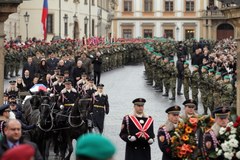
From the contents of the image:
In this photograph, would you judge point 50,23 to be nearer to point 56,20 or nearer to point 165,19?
point 56,20

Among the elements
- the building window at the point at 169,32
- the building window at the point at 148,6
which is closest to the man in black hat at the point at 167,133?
the building window at the point at 169,32

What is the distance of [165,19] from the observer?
98.6 meters

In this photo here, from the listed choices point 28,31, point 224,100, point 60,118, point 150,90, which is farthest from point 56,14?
point 60,118

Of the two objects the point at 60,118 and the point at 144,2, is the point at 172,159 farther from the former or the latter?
the point at 144,2

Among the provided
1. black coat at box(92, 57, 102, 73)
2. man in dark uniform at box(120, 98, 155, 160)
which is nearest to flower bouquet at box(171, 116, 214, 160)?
man in dark uniform at box(120, 98, 155, 160)

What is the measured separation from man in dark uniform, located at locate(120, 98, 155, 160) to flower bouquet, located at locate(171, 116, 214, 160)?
2.99 ft

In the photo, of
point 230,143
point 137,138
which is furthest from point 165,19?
point 230,143

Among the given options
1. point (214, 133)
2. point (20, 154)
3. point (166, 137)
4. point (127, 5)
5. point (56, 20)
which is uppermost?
point (127, 5)

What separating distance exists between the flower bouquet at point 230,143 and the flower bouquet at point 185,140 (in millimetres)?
717

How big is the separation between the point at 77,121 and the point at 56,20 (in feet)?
165

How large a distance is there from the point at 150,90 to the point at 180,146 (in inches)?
980

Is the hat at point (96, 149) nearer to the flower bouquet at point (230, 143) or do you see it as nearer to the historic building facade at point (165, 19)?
the flower bouquet at point (230, 143)

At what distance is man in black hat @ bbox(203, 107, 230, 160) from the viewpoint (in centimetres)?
1056

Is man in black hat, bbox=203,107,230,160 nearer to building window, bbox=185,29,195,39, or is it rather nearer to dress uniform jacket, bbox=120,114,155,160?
dress uniform jacket, bbox=120,114,155,160
